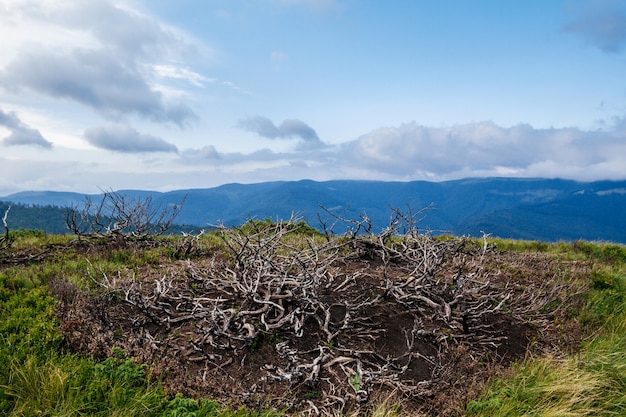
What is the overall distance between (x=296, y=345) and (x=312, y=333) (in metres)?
0.42

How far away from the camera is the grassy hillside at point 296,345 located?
187 inches

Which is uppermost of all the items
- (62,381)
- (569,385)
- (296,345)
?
(62,381)

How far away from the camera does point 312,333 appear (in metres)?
6.40

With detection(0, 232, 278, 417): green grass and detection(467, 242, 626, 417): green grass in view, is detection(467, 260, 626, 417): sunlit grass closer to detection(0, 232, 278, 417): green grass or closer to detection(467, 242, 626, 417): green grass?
detection(467, 242, 626, 417): green grass

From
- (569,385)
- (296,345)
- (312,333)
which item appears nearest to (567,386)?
(569,385)

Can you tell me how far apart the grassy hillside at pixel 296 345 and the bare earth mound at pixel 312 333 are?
1.1 inches

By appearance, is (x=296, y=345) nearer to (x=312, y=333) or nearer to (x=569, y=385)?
(x=312, y=333)

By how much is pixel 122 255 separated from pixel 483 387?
28.9 ft

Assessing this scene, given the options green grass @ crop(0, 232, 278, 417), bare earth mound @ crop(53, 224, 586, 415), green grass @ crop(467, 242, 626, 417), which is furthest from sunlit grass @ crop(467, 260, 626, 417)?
green grass @ crop(0, 232, 278, 417)

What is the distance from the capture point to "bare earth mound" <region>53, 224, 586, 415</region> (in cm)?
521

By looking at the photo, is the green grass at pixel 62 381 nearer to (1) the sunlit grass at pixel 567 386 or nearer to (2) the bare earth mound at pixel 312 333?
(2) the bare earth mound at pixel 312 333

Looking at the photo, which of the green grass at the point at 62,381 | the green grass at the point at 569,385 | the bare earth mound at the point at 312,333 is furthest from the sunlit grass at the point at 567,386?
the green grass at the point at 62,381

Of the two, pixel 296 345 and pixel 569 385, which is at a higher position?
pixel 296 345

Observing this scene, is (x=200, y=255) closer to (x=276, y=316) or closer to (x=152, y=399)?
(x=276, y=316)
